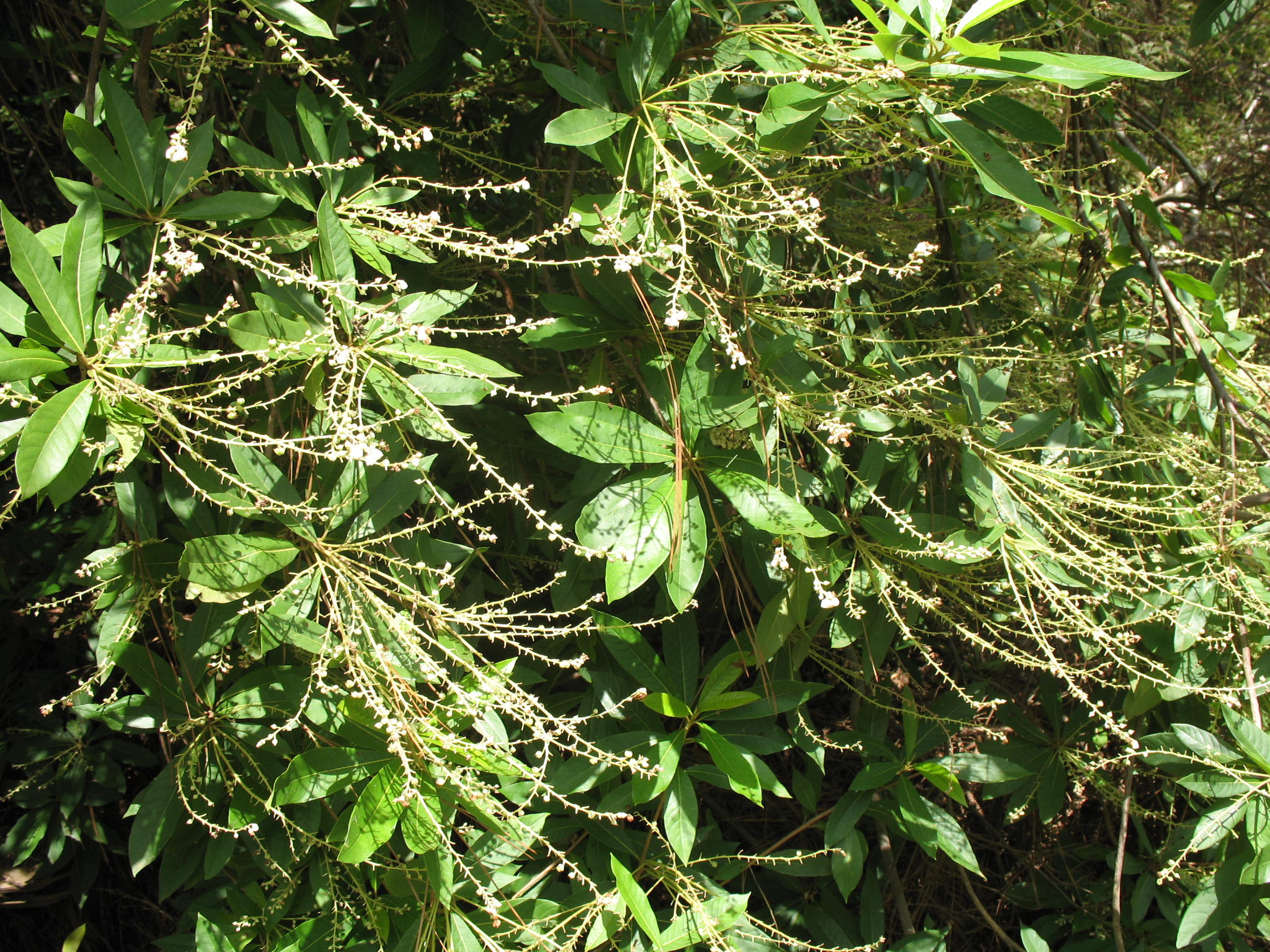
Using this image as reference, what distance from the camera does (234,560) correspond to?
145 cm

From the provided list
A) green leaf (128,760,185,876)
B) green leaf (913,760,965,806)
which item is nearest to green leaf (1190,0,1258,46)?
green leaf (913,760,965,806)

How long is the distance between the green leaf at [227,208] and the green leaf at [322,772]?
958mm

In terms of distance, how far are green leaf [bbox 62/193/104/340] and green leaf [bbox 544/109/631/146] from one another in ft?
2.45

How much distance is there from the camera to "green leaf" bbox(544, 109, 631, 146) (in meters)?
1.56

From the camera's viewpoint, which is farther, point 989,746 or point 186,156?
point 989,746

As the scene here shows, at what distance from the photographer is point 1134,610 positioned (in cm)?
205

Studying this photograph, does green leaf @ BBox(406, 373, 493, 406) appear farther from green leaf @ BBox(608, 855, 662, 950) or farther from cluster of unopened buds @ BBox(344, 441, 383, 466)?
green leaf @ BBox(608, 855, 662, 950)

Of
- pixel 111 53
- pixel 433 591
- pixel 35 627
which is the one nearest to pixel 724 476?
pixel 433 591

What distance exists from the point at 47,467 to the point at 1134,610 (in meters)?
2.20

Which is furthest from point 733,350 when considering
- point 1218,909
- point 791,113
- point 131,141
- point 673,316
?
point 1218,909

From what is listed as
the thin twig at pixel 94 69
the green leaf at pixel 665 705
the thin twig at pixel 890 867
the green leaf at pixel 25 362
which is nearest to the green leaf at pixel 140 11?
the thin twig at pixel 94 69

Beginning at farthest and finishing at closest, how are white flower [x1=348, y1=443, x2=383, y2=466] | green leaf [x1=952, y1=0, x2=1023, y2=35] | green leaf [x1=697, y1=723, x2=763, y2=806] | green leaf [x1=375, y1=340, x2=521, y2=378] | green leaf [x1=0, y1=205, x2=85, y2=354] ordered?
green leaf [x1=697, y1=723, x2=763, y2=806], green leaf [x1=375, y1=340, x2=521, y2=378], green leaf [x1=952, y1=0, x2=1023, y2=35], green leaf [x1=0, y1=205, x2=85, y2=354], white flower [x1=348, y1=443, x2=383, y2=466]

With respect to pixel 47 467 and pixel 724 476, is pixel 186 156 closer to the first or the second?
pixel 47 467

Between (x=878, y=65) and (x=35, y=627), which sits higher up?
(x=878, y=65)
